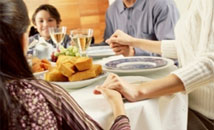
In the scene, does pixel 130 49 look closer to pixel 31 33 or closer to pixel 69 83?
pixel 69 83

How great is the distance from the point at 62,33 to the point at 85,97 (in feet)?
2.12

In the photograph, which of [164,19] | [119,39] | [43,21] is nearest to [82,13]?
[43,21]

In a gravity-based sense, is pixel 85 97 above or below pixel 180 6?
below

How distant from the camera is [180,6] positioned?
9.63 feet

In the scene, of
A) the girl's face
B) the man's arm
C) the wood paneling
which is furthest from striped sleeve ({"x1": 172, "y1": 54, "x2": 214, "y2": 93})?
the wood paneling

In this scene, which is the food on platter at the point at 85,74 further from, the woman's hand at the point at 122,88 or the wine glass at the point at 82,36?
the wine glass at the point at 82,36

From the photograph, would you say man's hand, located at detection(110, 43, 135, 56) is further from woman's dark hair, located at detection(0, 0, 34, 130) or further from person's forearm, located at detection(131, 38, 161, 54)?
woman's dark hair, located at detection(0, 0, 34, 130)

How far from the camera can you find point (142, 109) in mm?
900

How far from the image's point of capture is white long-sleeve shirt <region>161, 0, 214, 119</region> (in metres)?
1.06

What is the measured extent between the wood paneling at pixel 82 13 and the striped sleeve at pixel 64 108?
3503mm

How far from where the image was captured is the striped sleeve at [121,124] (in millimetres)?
780

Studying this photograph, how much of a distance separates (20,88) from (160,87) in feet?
1.79

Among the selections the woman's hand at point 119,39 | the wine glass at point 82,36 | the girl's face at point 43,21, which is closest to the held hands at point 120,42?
the woman's hand at point 119,39

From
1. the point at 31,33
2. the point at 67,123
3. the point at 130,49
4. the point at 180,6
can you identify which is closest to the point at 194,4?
the point at 130,49
